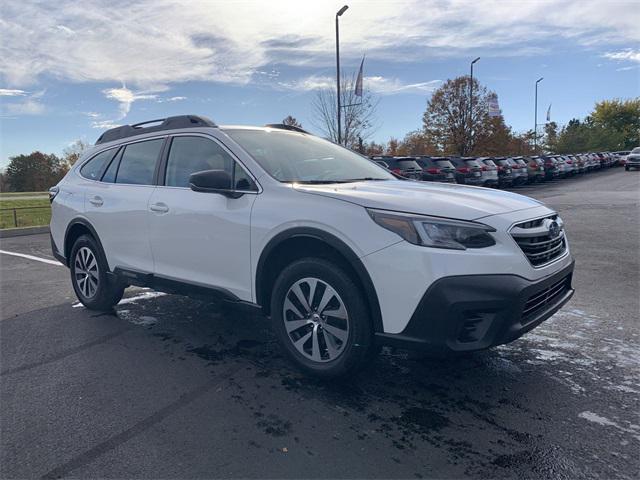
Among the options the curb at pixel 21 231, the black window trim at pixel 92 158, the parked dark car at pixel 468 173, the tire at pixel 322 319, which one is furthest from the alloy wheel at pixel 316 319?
the parked dark car at pixel 468 173

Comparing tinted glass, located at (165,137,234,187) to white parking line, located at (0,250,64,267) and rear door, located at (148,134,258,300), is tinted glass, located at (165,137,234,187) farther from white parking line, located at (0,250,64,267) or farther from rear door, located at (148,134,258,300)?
white parking line, located at (0,250,64,267)

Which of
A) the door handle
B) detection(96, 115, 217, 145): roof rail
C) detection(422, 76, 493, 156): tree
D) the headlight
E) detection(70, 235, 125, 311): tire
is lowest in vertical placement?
detection(70, 235, 125, 311): tire

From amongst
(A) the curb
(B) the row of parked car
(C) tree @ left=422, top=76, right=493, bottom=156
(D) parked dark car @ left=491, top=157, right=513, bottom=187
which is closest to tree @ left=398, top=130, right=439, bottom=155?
(C) tree @ left=422, top=76, right=493, bottom=156

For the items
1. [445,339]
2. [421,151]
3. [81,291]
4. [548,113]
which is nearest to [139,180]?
[81,291]

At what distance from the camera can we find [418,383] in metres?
3.35

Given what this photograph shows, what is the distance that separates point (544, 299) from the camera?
3.11 meters

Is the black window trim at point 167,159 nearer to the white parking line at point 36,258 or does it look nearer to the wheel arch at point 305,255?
the wheel arch at point 305,255

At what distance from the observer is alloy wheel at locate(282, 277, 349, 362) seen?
3145 millimetres

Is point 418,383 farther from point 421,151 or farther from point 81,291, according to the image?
point 421,151

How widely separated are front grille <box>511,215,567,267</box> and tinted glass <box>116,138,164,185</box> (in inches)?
124

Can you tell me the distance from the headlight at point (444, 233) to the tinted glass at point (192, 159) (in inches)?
63.3

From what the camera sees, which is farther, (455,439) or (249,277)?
(249,277)

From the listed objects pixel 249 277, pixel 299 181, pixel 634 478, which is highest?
pixel 299 181

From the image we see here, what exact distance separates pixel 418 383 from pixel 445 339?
0.73m
